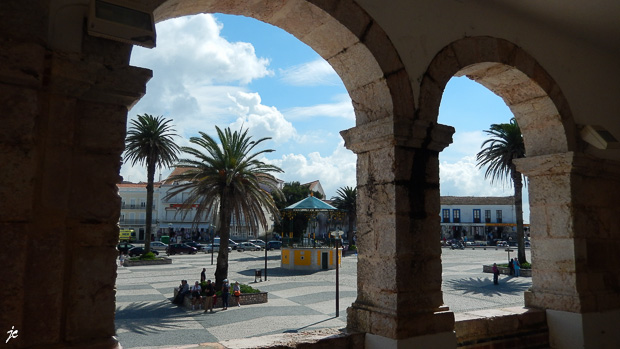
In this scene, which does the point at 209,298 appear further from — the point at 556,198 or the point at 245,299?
the point at 556,198

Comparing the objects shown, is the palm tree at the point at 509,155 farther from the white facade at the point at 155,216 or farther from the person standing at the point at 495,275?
the white facade at the point at 155,216

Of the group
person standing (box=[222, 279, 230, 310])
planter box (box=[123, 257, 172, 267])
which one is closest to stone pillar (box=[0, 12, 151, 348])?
person standing (box=[222, 279, 230, 310])

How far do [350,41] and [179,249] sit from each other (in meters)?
29.3

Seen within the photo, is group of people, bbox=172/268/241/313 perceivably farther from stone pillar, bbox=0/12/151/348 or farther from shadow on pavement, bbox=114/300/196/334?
stone pillar, bbox=0/12/151/348

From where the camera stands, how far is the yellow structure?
2000 centimetres

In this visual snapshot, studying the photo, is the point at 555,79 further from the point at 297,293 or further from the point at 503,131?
the point at 503,131

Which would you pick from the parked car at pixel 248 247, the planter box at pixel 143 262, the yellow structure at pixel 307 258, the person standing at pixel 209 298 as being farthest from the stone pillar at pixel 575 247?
the parked car at pixel 248 247

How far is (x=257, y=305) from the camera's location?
39.6 feet

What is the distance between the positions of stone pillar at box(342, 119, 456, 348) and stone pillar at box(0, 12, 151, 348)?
1.90 metres

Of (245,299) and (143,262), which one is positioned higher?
(143,262)

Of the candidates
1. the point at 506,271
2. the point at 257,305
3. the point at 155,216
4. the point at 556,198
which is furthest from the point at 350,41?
the point at 155,216

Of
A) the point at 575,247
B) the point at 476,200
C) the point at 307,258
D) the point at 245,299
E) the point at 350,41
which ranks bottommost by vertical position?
the point at 245,299

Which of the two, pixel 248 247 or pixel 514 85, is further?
pixel 248 247

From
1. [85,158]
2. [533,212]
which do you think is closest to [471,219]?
[533,212]
